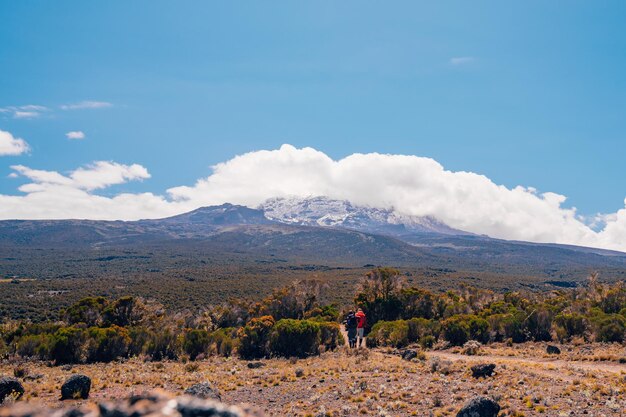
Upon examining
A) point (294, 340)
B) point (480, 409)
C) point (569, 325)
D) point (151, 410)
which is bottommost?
point (294, 340)

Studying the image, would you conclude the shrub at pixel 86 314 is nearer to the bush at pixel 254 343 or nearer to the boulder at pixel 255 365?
the bush at pixel 254 343

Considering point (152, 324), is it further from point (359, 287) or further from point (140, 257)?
point (140, 257)

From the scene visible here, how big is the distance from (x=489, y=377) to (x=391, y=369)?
3.68 meters

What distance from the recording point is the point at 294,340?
75.6 feet

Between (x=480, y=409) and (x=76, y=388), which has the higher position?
(x=480, y=409)

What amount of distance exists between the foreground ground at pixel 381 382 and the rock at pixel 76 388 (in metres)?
0.31

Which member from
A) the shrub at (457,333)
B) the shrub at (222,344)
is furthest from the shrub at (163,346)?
the shrub at (457,333)

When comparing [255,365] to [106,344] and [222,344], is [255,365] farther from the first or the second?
[106,344]

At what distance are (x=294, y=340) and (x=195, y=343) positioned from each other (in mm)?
5086

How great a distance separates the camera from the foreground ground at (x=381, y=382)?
460 inches

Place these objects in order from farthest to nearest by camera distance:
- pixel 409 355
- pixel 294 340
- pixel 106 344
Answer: pixel 294 340
pixel 106 344
pixel 409 355

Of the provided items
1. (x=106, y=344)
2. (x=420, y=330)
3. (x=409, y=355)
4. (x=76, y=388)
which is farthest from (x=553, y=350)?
(x=106, y=344)

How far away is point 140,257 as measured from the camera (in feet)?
464

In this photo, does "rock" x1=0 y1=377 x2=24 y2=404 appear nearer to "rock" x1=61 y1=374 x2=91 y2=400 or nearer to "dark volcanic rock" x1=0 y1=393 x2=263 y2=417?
"rock" x1=61 y1=374 x2=91 y2=400
